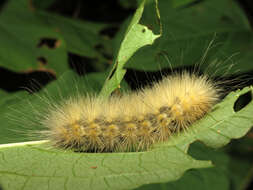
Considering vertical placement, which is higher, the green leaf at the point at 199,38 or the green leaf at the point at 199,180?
the green leaf at the point at 199,38

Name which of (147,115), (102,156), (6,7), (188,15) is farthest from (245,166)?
(6,7)

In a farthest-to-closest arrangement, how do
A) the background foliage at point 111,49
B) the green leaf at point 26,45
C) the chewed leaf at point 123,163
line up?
the green leaf at point 26,45
the background foliage at point 111,49
the chewed leaf at point 123,163

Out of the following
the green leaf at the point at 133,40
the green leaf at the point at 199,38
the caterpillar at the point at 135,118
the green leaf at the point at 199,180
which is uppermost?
the green leaf at the point at 199,38

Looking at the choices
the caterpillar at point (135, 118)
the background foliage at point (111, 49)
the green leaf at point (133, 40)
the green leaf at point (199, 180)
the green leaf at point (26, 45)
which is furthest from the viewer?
the green leaf at point (26, 45)

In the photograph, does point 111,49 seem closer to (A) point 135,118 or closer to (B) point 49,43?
(B) point 49,43

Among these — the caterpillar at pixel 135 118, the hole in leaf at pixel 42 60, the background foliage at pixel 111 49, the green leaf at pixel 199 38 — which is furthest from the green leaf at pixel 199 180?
the hole in leaf at pixel 42 60

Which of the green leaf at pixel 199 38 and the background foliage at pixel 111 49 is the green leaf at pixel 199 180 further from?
the green leaf at pixel 199 38

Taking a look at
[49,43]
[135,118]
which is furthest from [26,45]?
[135,118]

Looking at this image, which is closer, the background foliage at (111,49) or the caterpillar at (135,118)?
the caterpillar at (135,118)
